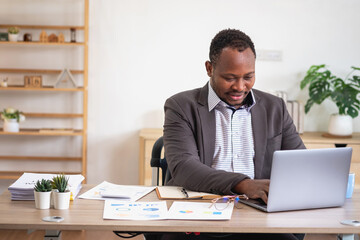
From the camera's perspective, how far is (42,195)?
1.81 m

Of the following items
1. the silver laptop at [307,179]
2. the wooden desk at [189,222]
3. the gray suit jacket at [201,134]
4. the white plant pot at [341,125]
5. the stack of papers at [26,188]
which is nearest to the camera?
the wooden desk at [189,222]

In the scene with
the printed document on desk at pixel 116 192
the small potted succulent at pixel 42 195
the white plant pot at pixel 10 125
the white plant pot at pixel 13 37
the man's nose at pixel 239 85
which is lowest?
the white plant pot at pixel 10 125

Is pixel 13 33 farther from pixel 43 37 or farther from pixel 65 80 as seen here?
pixel 65 80

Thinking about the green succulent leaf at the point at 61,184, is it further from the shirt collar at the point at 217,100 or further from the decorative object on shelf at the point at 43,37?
the decorative object on shelf at the point at 43,37

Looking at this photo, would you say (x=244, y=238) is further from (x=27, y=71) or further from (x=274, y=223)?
(x=27, y=71)

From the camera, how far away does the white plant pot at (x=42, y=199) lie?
1.82 metres

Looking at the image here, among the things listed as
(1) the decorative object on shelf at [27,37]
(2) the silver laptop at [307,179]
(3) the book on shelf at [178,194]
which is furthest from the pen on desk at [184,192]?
(1) the decorative object on shelf at [27,37]

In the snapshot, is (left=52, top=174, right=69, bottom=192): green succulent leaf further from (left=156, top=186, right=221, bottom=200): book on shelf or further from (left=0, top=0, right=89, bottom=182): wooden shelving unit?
(left=0, top=0, right=89, bottom=182): wooden shelving unit

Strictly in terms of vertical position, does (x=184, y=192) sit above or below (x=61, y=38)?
below

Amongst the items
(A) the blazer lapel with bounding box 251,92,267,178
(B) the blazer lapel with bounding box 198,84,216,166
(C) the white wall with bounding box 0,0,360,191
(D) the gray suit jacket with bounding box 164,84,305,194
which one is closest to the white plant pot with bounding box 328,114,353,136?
(C) the white wall with bounding box 0,0,360,191

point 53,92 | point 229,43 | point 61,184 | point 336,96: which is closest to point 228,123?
point 229,43

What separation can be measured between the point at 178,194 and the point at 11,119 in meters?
2.68

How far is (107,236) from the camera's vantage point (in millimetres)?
3932

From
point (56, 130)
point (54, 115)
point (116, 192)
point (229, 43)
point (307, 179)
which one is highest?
point (229, 43)
